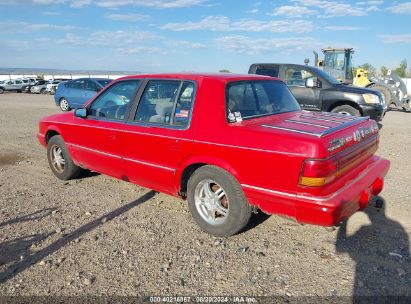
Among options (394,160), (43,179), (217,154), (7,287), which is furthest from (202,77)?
(394,160)

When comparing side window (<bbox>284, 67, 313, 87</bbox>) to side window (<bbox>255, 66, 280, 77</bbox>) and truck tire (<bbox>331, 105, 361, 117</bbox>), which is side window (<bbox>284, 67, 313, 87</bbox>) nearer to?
side window (<bbox>255, 66, 280, 77</bbox>)

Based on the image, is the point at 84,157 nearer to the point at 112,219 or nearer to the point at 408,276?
the point at 112,219

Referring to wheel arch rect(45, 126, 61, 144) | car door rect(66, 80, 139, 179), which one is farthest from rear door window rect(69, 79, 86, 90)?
car door rect(66, 80, 139, 179)

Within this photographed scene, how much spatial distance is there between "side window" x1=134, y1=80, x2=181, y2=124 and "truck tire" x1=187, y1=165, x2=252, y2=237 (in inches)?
31.0

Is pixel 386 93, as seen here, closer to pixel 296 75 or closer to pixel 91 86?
pixel 296 75

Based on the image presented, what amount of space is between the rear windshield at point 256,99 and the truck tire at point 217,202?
61cm

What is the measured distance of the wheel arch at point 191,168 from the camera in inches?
133

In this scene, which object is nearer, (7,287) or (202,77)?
(7,287)

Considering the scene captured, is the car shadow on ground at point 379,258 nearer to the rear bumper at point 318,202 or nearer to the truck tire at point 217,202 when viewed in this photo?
the rear bumper at point 318,202

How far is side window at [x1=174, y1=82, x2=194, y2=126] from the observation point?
376cm

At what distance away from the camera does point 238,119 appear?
11.6 ft

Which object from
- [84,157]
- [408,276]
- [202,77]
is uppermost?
[202,77]

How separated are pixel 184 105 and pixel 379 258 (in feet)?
7.92

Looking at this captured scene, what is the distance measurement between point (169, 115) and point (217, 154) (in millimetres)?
847
